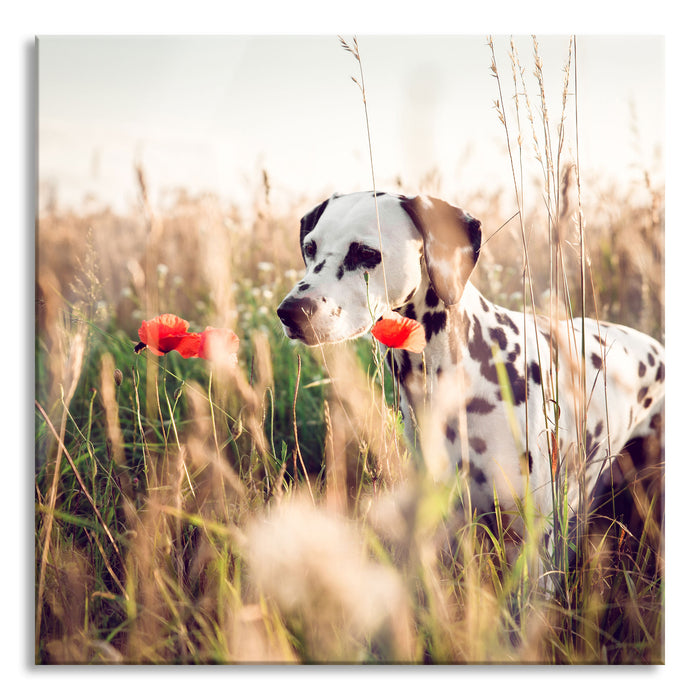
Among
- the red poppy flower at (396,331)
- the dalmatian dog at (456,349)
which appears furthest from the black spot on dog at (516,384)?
the red poppy flower at (396,331)

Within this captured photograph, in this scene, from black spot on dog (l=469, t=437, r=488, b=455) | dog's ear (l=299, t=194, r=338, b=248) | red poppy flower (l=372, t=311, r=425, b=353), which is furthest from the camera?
dog's ear (l=299, t=194, r=338, b=248)

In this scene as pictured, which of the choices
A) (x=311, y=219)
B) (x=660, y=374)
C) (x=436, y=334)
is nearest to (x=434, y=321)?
(x=436, y=334)

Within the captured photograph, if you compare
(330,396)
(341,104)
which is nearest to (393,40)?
(341,104)

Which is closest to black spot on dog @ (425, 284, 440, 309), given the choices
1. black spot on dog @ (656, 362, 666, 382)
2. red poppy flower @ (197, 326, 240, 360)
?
red poppy flower @ (197, 326, 240, 360)

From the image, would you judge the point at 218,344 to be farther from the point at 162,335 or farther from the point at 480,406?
the point at 480,406

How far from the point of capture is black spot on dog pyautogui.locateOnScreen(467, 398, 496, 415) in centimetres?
150

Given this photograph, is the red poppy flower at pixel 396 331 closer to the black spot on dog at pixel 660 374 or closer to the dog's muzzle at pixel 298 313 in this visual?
the dog's muzzle at pixel 298 313

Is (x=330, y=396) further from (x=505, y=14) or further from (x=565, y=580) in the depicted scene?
(x=505, y=14)

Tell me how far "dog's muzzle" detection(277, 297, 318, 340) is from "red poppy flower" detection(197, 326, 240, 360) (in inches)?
5.0

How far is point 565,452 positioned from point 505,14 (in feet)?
3.77

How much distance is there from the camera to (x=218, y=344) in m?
1.27

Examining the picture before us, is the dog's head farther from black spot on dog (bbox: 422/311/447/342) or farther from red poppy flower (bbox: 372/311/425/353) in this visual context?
red poppy flower (bbox: 372/311/425/353)

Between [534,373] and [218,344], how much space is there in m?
0.78

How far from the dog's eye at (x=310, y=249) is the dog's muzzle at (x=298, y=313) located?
0.68 ft
